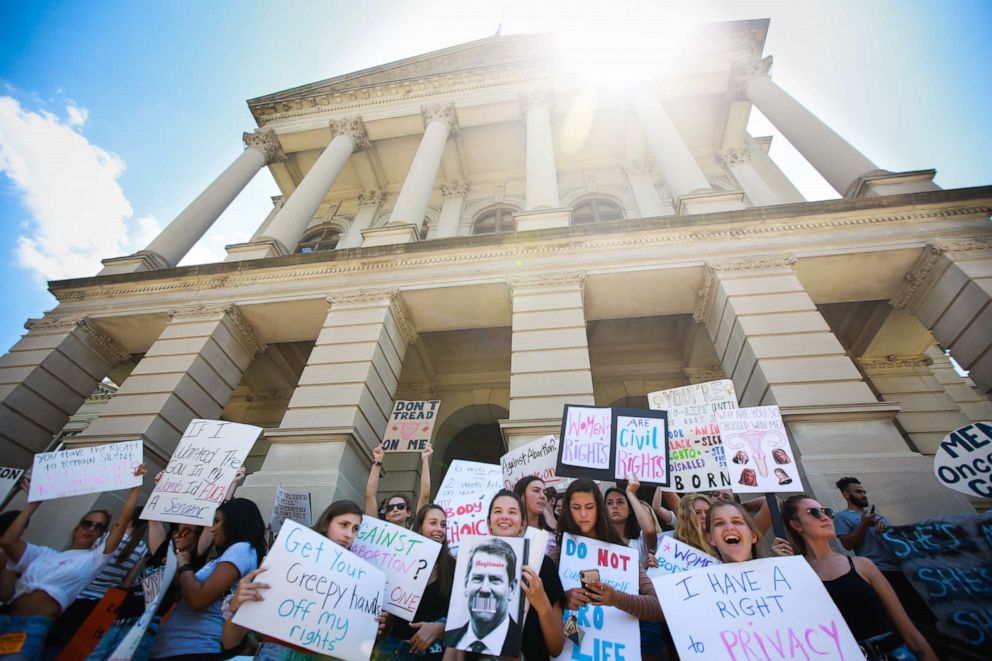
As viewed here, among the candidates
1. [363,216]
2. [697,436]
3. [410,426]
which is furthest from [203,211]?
[697,436]

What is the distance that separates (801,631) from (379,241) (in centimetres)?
1148

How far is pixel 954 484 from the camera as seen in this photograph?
4234 mm

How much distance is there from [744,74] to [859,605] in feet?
59.6

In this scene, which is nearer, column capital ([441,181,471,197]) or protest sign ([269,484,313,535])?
protest sign ([269,484,313,535])

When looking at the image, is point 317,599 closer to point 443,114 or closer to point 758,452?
point 758,452

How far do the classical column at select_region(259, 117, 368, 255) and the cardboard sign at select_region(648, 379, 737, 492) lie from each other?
11.6 metres

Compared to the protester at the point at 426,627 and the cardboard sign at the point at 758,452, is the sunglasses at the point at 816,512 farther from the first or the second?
the protester at the point at 426,627

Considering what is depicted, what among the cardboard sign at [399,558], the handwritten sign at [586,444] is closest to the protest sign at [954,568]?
the handwritten sign at [586,444]

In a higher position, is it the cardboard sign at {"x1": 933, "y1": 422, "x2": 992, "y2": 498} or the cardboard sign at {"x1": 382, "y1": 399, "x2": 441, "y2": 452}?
the cardboard sign at {"x1": 382, "y1": 399, "x2": 441, "y2": 452}

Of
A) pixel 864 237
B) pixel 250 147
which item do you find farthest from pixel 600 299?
pixel 250 147

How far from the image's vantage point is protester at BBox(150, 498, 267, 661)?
130 inches

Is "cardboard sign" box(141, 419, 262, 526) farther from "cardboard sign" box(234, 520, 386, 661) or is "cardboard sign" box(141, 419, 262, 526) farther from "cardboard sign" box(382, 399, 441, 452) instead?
"cardboard sign" box(382, 399, 441, 452)

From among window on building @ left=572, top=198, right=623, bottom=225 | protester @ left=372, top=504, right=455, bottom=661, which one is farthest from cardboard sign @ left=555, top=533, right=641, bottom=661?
window on building @ left=572, top=198, right=623, bottom=225

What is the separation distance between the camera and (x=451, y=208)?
17594 mm
